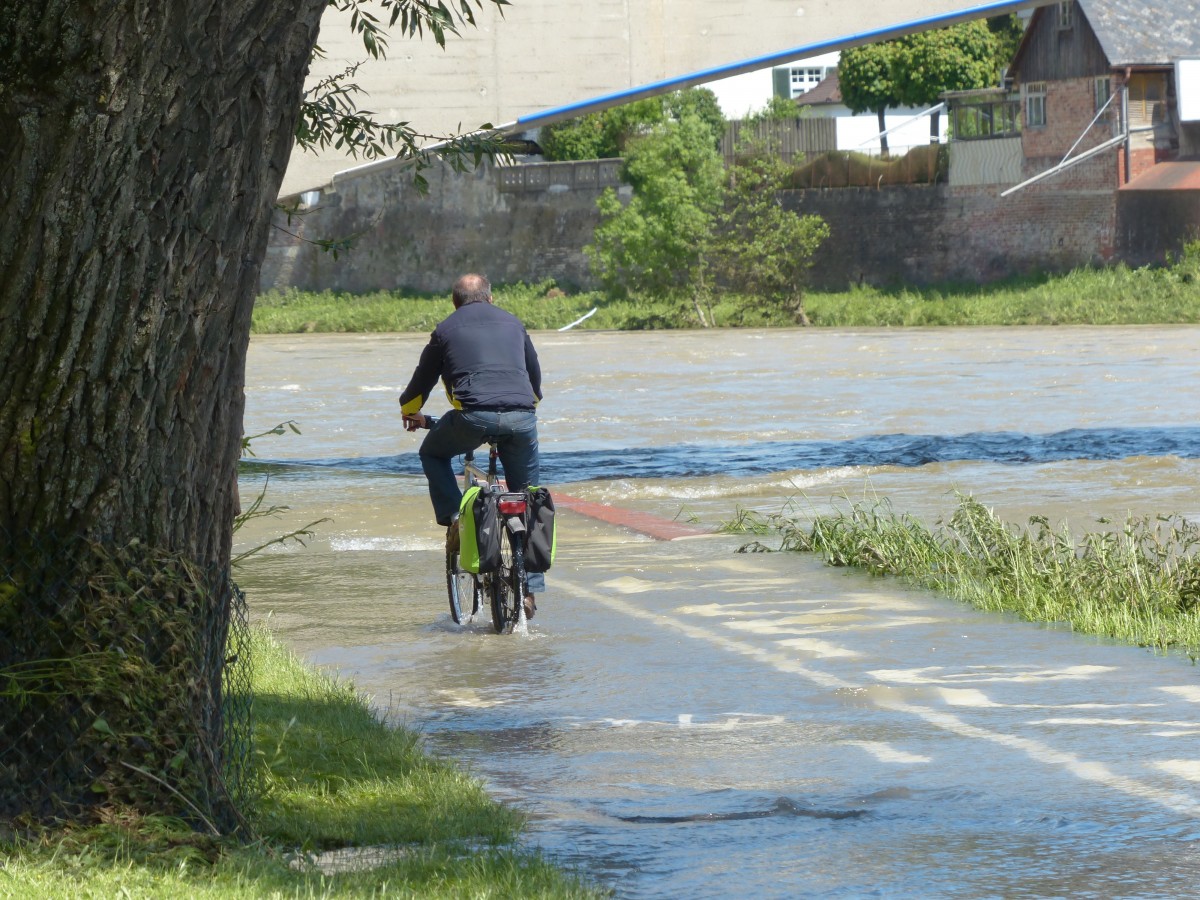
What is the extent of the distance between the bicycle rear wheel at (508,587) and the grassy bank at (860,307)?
40816 millimetres

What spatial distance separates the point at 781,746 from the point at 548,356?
35827mm

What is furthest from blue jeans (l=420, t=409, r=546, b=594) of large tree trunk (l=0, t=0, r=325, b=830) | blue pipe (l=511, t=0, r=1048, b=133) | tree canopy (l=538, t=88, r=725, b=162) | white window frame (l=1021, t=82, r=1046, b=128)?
tree canopy (l=538, t=88, r=725, b=162)

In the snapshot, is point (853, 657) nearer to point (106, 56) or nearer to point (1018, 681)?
point (1018, 681)

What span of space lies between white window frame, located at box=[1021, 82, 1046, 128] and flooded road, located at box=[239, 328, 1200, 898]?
39.0m

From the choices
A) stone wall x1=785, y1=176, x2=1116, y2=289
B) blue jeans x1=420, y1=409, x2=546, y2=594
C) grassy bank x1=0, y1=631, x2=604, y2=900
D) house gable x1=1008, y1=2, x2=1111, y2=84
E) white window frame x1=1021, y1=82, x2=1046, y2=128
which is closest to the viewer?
grassy bank x1=0, y1=631, x2=604, y2=900

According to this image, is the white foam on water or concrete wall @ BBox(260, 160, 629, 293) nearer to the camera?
the white foam on water

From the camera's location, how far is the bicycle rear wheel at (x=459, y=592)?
9703mm

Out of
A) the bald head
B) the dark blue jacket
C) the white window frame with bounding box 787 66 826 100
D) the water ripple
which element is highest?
the white window frame with bounding box 787 66 826 100

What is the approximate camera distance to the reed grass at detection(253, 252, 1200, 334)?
163 feet

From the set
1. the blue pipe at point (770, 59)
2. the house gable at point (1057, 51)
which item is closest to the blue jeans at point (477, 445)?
the blue pipe at point (770, 59)

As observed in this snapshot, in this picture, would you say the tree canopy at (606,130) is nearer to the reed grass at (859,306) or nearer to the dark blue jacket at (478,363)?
the reed grass at (859,306)

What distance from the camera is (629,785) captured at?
20.9 ft

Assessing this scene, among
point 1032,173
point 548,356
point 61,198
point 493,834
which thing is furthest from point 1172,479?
point 1032,173

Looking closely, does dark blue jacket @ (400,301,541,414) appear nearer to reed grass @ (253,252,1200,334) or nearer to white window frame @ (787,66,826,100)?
reed grass @ (253,252,1200,334)
